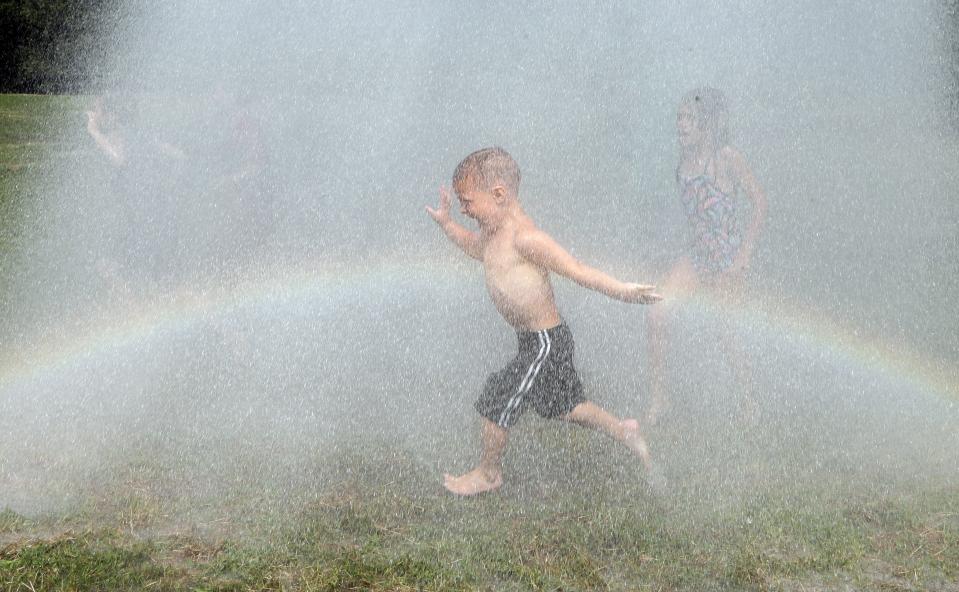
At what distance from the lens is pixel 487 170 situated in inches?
171

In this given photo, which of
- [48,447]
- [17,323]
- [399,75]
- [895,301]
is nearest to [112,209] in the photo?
[17,323]

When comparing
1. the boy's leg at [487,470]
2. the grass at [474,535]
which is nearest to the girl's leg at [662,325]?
the grass at [474,535]

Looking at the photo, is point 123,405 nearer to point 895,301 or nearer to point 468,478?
A: point 468,478

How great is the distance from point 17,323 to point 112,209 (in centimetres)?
209

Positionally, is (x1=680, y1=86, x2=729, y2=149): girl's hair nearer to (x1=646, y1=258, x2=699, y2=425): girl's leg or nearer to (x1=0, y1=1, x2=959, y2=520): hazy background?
(x1=0, y1=1, x2=959, y2=520): hazy background

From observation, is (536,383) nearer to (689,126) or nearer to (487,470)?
(487,470)

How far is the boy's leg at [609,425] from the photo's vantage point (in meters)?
4.41

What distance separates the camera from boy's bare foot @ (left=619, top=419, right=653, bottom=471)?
14.7 ft

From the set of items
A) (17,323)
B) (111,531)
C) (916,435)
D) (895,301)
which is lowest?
(111,531)

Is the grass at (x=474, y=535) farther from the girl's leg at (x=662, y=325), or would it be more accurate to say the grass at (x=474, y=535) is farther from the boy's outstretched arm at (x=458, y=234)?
the boy's outstretched arm at (x=458, y=234)

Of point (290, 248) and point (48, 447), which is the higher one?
point (290, 248)

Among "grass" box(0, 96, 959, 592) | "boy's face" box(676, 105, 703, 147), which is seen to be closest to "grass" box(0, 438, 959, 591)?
"grass" box(0, 96, 959, 592)

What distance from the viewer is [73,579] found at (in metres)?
3.55

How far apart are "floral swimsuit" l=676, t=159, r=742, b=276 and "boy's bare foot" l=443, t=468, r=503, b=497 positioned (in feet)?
5.53
